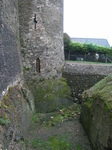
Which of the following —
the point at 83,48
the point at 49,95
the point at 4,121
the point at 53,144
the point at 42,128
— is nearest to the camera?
the point at 4,121

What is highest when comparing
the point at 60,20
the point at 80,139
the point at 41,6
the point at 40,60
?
the point at 41,6

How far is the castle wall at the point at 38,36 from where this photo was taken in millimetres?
9617

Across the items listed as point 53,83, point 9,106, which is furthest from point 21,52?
point 9,106

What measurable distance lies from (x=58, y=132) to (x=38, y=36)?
5749mm

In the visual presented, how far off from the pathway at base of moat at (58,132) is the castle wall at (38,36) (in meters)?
2.66

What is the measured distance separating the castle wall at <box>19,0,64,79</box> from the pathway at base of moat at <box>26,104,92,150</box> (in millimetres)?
2656

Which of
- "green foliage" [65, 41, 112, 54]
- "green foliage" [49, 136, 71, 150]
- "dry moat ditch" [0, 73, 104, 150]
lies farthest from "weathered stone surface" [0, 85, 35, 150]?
"green foliage" [65, 41, 112, 54]

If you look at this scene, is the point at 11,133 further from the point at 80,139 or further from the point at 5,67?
the point at 80,139

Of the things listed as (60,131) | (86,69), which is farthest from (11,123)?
(86,69)

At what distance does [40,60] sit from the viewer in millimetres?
9867

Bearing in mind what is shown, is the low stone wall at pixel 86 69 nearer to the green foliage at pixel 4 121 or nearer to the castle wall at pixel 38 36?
the castle wall at pixel 38 36

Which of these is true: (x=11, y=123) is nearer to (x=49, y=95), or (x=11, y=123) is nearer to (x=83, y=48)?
(x=49, y=95)

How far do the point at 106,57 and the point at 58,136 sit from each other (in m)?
10.7

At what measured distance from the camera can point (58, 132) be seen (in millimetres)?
7301
